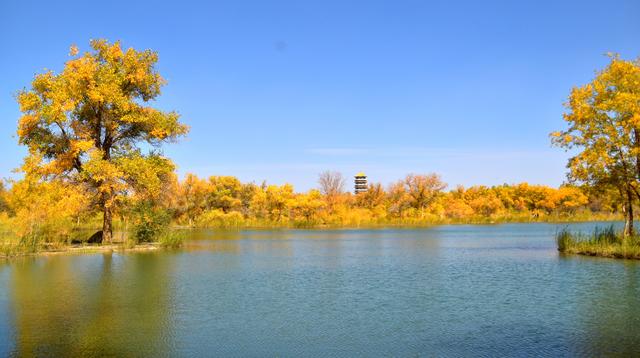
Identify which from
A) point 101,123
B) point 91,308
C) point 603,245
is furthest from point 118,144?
point 603,245

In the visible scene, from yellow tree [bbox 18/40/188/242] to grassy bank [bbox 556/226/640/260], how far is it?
22.3 m

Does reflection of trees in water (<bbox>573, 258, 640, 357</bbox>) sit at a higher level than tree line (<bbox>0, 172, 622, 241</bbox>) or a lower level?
lower

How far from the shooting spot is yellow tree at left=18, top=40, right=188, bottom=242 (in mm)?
29047

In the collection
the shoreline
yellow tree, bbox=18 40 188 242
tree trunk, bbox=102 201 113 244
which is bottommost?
the shoreline

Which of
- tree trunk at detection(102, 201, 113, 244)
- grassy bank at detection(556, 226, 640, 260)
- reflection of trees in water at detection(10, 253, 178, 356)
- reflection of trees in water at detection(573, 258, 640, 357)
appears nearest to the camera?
reflection of trees in water at detection(573, 258, 640, 357)

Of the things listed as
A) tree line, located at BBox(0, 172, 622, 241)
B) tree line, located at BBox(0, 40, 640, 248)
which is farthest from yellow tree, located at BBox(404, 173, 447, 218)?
tree line, located at BBox(0, 40, 640, 248)

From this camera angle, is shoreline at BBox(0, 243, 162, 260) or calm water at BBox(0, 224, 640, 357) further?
shoreline at BBox(0, 243, 162, 260)

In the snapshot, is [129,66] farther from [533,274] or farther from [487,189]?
[487,189]

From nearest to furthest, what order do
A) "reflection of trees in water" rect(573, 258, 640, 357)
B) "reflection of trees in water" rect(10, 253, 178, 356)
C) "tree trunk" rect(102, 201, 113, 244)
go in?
"reflection of trees in water" rect(573, 258, 640, 357), "reflection of trees in water" rect(10, 253, 178, 356), "tree trunk" rect(102, 201, 113, 244)

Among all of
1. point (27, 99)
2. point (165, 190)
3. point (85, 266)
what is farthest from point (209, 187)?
point (85, 266)

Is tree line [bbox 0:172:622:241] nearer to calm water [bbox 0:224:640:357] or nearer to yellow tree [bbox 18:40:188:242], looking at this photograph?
yellow tree [bbox 18:40:188:242]

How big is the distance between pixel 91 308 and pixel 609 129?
22470mm

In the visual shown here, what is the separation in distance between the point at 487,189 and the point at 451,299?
90.0 metres

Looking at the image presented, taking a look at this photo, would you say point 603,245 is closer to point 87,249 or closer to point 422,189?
point 87,249
